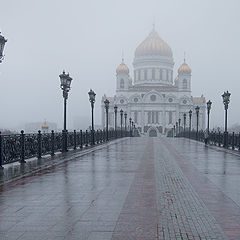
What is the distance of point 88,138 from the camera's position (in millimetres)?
27359

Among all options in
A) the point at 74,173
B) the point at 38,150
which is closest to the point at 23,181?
the point at 74,173

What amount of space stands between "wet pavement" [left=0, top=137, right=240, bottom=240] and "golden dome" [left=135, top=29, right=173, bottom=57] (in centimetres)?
9084

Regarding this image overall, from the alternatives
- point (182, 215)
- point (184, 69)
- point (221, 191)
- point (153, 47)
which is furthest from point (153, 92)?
point (182, 215)

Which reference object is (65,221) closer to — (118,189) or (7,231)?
(7,231)

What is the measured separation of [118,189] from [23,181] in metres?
2.87

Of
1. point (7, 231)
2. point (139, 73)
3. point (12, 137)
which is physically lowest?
point (7, 231)

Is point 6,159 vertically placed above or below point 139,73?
below

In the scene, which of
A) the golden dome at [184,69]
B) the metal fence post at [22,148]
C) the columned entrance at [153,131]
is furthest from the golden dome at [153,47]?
the metal fence post at [22,148]

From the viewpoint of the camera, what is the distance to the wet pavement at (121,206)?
17.4 feet

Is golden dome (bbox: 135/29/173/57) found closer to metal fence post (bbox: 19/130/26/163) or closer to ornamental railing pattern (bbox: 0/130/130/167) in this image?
ornamental railing pattern (bbox: 0/130/130/167)

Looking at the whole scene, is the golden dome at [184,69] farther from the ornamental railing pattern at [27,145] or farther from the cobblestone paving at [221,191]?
the cobblestone paving at [221,191]

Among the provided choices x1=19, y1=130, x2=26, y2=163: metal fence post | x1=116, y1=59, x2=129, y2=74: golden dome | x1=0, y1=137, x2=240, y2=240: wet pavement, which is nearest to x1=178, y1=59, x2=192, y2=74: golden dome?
x1=116, y1=59, x2=129, y2=74: golden dome

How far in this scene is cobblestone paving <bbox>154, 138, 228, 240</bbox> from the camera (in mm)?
5191

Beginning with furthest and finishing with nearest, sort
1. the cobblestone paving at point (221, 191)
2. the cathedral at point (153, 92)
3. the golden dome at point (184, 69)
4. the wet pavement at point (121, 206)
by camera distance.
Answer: the cathedral at point (153, 92) → the golden dome at point (184, 69) → the cobblestone paving at point (221, 191) → the wet pavement at point (121, 206)
